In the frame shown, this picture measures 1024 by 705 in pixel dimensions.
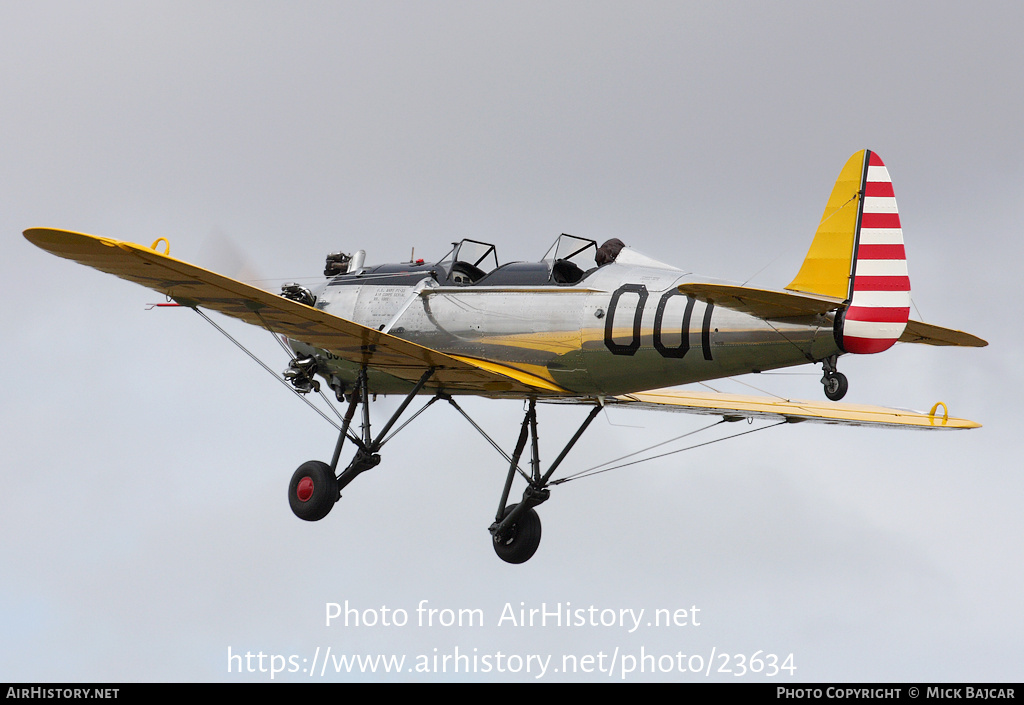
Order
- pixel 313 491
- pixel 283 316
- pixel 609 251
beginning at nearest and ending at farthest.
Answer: pixel 283 316, pixel 609 251, pixel 313 491

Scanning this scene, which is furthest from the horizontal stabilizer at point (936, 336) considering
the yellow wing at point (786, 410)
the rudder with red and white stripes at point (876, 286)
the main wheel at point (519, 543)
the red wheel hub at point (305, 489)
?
the red wheel hub at point (305, 489)

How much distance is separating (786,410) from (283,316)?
652 cm

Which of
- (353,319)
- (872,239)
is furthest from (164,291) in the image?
(872,239)

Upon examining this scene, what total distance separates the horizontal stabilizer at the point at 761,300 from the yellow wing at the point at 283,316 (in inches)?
116

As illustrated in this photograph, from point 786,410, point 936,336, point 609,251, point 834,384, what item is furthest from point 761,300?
point 786,410

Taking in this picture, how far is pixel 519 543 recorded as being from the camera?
15.7 m

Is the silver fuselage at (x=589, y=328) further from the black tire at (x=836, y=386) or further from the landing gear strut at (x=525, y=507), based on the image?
the landing gear strut at (x=525, y=507)

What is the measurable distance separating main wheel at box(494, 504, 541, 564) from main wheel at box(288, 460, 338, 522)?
2.33m

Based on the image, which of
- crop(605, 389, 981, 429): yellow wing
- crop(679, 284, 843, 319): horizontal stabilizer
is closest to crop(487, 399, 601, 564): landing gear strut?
crop(605, 389, 981, 429): yellow wing

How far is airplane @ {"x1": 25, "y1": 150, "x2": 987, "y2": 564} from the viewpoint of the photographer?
11.6 meters

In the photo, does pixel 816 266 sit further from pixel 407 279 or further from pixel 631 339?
pixel 407 279

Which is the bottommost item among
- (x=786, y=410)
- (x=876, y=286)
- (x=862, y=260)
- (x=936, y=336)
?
(x=786, y=410)

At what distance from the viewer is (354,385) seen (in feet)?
51.7

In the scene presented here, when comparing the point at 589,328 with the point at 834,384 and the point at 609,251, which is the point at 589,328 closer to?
the point at 609,251
